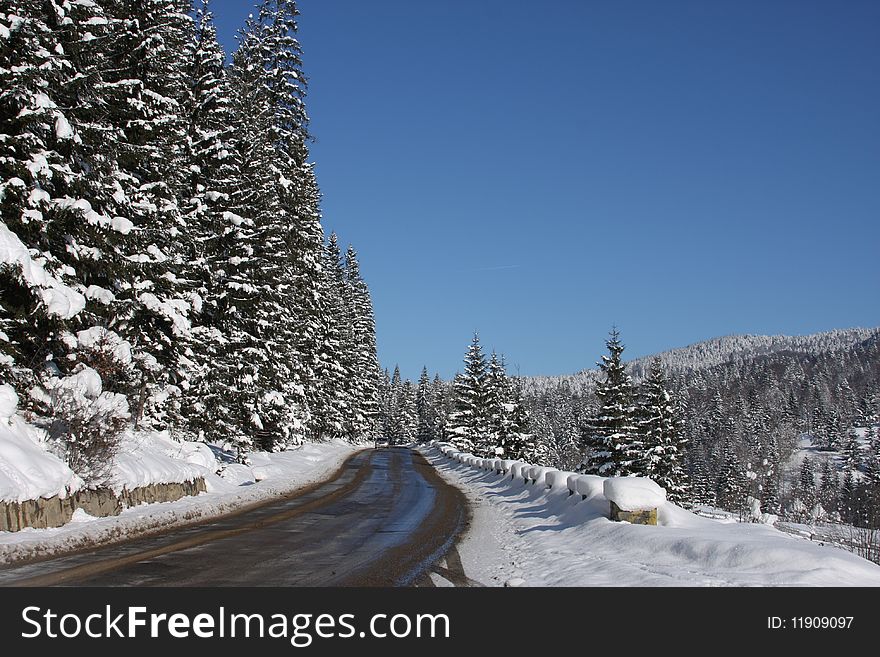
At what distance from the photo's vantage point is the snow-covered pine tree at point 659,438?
134 ft

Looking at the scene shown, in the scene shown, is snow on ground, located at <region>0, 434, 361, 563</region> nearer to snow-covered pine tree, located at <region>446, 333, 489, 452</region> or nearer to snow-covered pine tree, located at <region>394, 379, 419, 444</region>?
snow-covered pine tree, located at <region>446, 333, 489, 452</region>

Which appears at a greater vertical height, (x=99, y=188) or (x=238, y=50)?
(x=238, y=50)

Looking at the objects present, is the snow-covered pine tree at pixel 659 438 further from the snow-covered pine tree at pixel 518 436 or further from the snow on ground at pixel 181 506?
the snow on ground at pixel 181 506

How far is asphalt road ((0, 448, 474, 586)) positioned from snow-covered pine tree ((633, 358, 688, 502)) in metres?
27.1

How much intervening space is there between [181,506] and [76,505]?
320cm

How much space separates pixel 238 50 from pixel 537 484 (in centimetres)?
2688

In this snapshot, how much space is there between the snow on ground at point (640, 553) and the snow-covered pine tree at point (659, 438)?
27959 mm

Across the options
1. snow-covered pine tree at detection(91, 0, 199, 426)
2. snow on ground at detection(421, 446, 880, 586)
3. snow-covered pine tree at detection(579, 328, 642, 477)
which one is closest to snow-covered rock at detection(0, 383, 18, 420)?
snow-covered pine tree at detection(91, 0, 199, 426)

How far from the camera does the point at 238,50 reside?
1314 inches

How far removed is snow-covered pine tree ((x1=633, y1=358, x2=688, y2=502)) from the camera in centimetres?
4094
